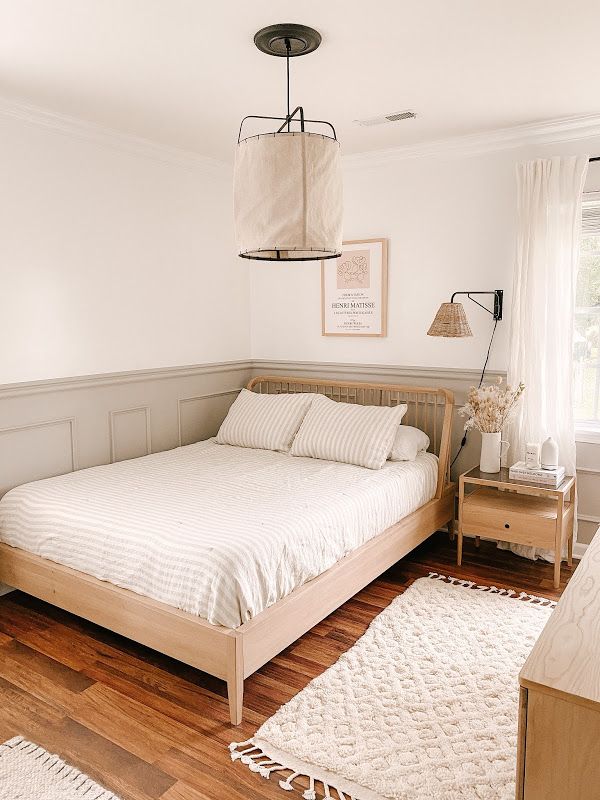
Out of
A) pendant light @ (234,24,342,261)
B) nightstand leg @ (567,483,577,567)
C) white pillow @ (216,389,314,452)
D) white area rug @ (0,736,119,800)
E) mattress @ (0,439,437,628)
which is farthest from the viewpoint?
white pillow @ (216,389,314,452)

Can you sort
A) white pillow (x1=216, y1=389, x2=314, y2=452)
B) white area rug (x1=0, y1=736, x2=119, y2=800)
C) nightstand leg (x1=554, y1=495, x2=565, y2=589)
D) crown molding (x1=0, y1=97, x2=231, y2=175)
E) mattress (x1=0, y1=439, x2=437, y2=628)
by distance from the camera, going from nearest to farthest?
1. white area rug (x1=0, y1=736, x2=119, y2=800)
2. mattress (x1=0, y1=439, x2=437, y2=628)
3. crown molding (x1=0, y1=97, x2=231, y2=175)
4. nightstand leg (x1=554, y1=495, x2=565, y2=589)
5. white pillow (x1=216, y1=389, x2=314, y2=452)

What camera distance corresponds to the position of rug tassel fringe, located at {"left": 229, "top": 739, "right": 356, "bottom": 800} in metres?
1.89

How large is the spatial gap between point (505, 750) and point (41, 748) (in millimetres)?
1523

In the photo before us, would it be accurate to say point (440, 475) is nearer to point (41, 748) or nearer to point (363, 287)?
point (363, 287)

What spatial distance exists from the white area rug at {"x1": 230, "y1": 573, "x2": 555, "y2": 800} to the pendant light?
1641mm

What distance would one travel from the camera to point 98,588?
2512mm

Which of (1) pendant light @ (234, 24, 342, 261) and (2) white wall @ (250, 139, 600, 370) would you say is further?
(2) white wall @ (250, 139, 600, 370)

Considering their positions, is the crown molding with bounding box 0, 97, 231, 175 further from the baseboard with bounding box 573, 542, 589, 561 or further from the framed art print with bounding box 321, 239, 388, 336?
the baseboard with bounding box 573, 542, 589, 561

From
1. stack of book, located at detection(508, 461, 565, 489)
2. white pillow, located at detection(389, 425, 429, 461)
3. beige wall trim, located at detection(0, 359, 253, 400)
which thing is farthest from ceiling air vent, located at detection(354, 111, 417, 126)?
stack of book, located at detection(508, 461, 565, 489)

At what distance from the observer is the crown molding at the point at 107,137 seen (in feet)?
10.2

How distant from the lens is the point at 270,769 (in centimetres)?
199

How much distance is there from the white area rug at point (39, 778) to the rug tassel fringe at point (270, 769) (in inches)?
16.0

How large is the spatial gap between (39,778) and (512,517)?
248 centimetres

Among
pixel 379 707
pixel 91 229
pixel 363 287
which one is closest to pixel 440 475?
pixel 363 287
